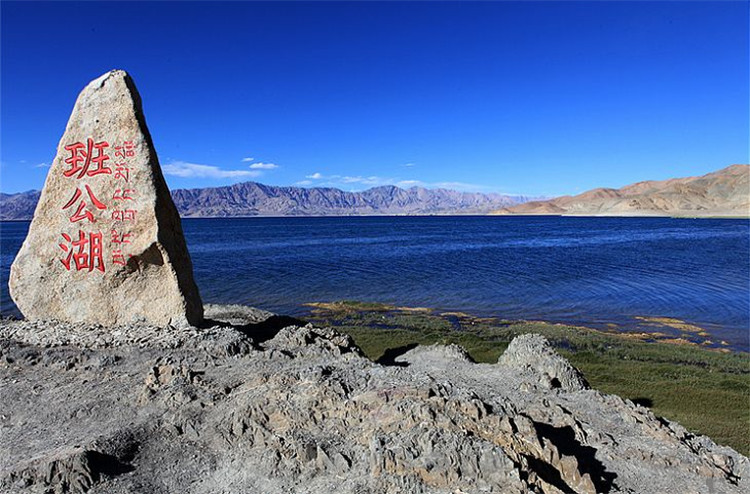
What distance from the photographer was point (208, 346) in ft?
35.4

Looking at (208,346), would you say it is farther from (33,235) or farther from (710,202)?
(710,202)

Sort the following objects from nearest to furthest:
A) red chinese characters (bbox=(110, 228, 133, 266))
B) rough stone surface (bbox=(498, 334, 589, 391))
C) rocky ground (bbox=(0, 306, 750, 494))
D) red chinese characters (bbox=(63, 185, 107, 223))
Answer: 1. rocky ground (bbox=(0, 306, 750, 494))
2. rough stone surface (bbox=(498, 334, 589, 391))
3. red chinese characters (bbox=(110, 228, 133, 266))
4. red chinese characters (bbox=(63, 185, 107, 223))

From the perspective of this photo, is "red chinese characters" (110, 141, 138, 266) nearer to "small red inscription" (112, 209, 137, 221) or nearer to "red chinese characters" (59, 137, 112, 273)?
"small red inscription" (112, 209, 137, 221)

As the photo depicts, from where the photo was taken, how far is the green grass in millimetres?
13133

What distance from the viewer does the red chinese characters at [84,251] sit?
478 inches

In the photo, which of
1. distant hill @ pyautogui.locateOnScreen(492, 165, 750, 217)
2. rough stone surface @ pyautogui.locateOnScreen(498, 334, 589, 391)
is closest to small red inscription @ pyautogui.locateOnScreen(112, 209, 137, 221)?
rough stone surface @ pyautogui.locateOnScreen(498, 334, 589, 391)

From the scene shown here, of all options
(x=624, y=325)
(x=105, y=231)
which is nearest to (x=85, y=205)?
(x=105, y=231)

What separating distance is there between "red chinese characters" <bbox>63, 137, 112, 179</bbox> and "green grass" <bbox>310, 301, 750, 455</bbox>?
10.0 metres

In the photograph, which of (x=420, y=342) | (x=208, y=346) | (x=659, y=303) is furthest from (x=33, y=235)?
(x=659, y=303)

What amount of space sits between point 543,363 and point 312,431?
6.29 meters

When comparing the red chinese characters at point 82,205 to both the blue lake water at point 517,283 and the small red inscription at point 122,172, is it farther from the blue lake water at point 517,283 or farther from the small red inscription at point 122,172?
the blue lake water at point 517,283

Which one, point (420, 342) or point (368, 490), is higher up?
point (368, 490)

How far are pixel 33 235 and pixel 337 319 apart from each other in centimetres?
1500

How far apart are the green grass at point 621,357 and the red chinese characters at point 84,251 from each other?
895 centimetres
